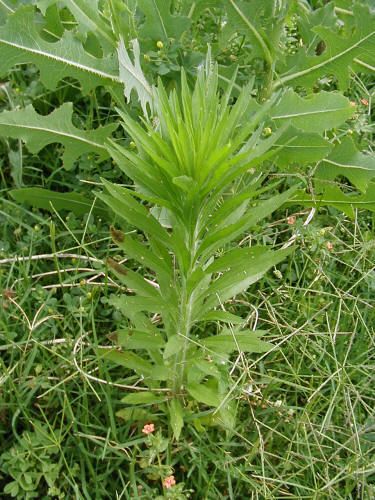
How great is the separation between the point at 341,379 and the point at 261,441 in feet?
0.96

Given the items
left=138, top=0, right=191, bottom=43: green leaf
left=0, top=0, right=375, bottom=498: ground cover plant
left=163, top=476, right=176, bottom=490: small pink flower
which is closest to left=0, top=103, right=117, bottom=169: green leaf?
left=0, top=0, right=375, bottom=498: ground cover plant

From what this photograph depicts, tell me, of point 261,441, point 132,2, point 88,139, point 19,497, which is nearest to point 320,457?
point 261,441

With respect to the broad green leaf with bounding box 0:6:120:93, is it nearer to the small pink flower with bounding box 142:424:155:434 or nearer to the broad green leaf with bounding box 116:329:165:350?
the broad green leaf with bounding box 116:329:165:350

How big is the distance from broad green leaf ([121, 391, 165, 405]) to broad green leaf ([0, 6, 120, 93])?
955 mm

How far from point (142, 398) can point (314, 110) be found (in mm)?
952

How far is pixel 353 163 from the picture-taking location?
93.5 inches

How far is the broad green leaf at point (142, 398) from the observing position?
6.18ft

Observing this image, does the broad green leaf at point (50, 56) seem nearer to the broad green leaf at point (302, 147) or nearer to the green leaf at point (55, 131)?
the green leaf at point (55, 131)

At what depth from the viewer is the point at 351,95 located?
299 centimetres

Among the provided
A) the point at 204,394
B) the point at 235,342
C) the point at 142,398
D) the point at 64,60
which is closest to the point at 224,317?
the point at 235,342

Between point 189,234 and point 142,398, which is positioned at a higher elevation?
point 189,234

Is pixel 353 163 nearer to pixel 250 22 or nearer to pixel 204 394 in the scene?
pixel 250 22

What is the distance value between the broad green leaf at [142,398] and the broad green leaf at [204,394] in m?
Answer: 0.09

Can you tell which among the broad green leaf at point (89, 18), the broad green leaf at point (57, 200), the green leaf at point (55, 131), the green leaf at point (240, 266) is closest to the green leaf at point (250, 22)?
the broad green leaf at point (89, 18)
